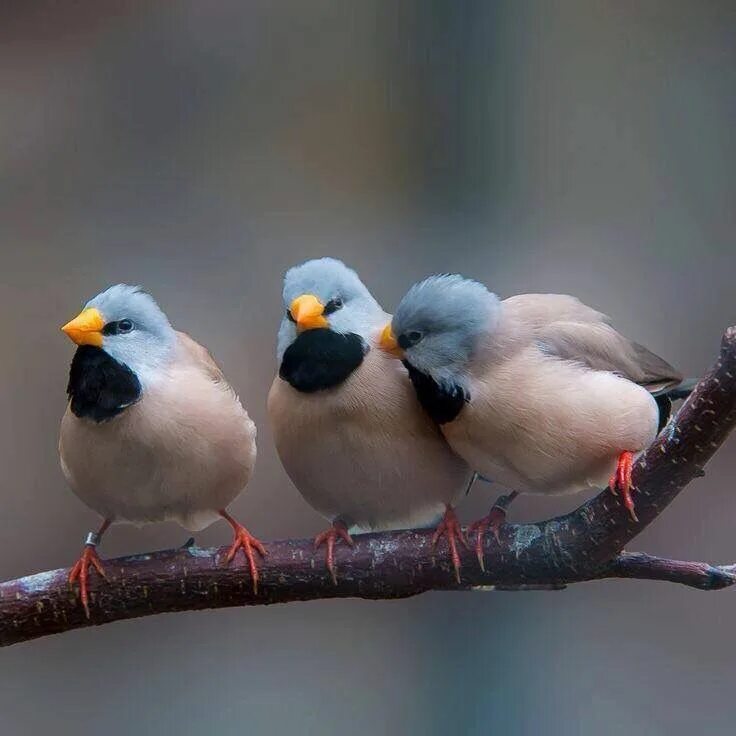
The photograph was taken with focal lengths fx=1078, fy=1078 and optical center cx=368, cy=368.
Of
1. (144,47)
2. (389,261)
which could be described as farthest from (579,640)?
(144,47)

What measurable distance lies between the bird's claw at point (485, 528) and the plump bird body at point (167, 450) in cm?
34

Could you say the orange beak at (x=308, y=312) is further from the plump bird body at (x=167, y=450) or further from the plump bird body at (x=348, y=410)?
the plump bird body at (x=167, y=450)

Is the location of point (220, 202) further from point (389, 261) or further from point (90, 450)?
point (90, 450)

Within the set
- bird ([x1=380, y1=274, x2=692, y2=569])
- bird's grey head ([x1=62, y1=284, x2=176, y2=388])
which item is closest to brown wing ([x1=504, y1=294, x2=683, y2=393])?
bird ([x1=380, y1=274, x2=692, y2=569])

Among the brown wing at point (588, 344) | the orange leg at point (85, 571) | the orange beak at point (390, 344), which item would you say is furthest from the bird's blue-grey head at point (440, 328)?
the orange leg at point (85, 571)

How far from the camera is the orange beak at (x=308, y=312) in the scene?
1387 millimetres

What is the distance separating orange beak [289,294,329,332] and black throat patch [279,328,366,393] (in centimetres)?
5

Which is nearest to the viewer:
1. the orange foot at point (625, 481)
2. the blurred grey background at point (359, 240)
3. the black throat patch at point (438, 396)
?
the orange foot at point (625, 481)

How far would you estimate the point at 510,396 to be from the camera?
141 cm

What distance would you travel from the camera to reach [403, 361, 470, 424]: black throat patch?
142 centimetres

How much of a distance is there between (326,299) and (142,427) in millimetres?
305

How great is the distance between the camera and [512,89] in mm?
2795

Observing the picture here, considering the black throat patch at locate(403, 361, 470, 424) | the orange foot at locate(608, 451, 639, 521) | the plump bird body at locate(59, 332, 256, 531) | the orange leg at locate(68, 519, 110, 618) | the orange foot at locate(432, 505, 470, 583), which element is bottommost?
the orange leg at locate(68, 519, 110, 618)

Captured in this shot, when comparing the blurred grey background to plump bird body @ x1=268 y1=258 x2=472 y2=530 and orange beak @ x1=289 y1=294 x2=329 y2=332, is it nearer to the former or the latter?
plump bird body @ x1=268 y1=258 x2=472 y2=530
